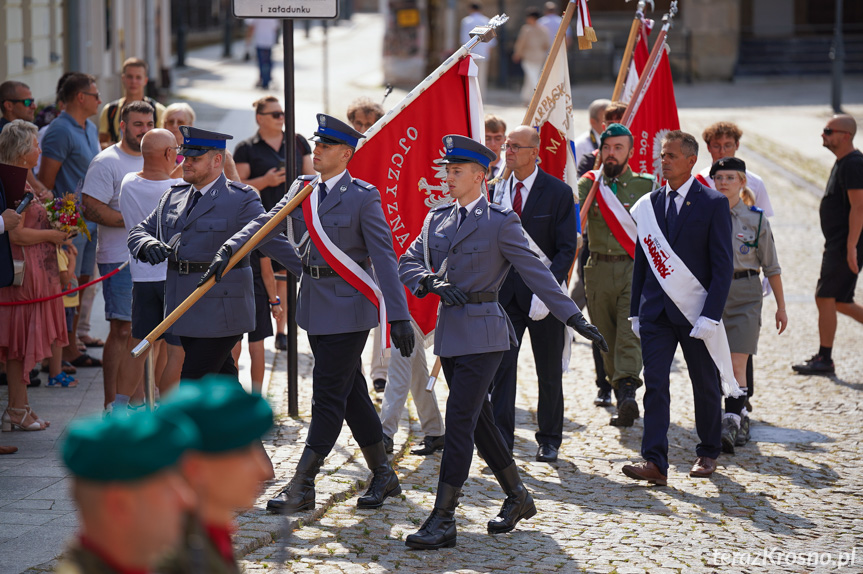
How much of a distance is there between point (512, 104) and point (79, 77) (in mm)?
18935

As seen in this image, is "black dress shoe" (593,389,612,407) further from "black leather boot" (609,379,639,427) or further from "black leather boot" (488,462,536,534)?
"black leather boot" (488,462,536,534)

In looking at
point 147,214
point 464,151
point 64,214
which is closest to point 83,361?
point 64,214

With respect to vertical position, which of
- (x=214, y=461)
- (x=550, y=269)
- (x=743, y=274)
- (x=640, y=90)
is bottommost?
(x=743, y=274)

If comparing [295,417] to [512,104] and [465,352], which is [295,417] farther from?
[512,104]

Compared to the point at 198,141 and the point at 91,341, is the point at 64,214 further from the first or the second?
the point at 91,341

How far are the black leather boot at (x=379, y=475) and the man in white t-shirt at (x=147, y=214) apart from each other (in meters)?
1.47

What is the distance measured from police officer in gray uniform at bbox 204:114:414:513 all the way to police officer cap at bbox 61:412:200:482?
142 inches

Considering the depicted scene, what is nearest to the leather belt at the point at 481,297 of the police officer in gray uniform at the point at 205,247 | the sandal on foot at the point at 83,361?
the police officer in gray uniform at the point at 205,247

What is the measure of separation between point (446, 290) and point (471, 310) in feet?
0.56

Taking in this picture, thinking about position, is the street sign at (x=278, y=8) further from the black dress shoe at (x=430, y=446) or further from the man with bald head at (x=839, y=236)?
the man with bald head at (x=839, y=236)

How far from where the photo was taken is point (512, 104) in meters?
27.1

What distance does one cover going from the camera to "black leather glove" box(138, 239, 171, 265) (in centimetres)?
620

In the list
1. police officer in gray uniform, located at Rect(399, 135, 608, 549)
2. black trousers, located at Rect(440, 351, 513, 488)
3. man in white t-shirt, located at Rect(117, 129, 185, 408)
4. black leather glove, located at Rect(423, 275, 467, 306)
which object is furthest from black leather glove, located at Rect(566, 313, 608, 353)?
man in white t-shirt, located at Rect(117, 129, 185, 408)

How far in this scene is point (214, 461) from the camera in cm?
262
